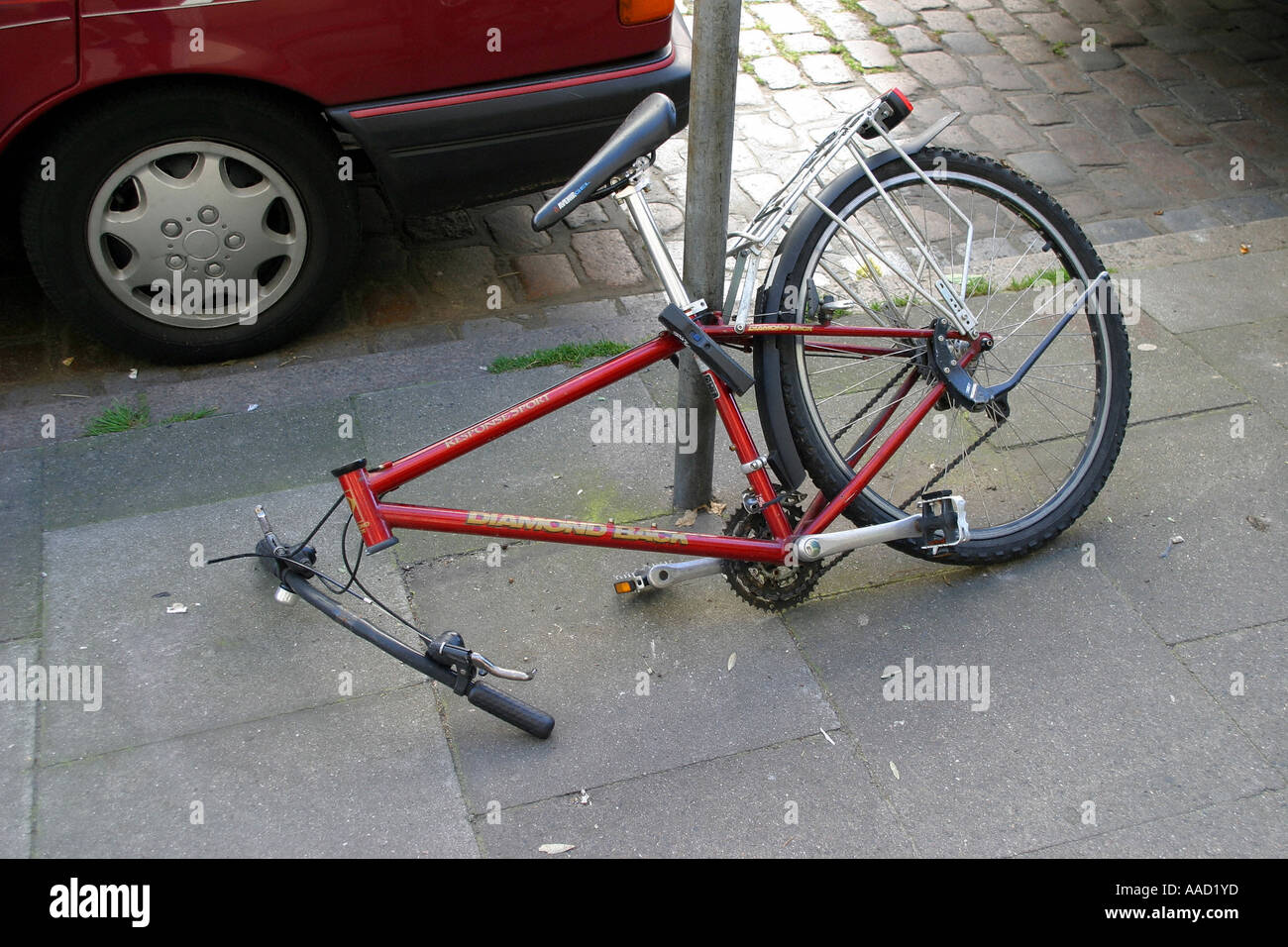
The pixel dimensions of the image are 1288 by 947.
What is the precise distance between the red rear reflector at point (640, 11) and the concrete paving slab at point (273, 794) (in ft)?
7.85

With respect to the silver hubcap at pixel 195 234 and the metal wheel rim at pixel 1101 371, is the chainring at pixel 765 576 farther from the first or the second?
the silver hubcap at pixel 195 234

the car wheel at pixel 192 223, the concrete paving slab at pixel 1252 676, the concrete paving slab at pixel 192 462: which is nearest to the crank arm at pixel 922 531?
the concrete paving slab at pixel 1252 676

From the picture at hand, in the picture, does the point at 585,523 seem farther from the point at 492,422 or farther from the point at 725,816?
the point at 725,816

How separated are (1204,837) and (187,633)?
2480mm

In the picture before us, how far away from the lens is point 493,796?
2.79 metres

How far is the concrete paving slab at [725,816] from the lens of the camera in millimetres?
2693

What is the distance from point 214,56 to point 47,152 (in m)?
0.59

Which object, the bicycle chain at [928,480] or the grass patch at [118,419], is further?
→ the grass patch at [118,419]

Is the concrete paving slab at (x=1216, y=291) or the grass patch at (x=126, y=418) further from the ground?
the concrete paving slab at (x=1216, y=291)

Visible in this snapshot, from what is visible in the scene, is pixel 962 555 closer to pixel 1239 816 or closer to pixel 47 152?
pixel 1239 816

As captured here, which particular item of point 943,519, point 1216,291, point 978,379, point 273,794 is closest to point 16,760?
point 273,794

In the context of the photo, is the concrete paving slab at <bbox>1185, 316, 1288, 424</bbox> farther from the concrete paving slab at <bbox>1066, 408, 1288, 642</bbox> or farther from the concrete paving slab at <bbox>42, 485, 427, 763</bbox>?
the concrete paving slab at <bbox>42, 485, 427, 763</bbox>

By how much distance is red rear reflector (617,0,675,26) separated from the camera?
4.05 metres

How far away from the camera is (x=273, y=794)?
2.77 meters
